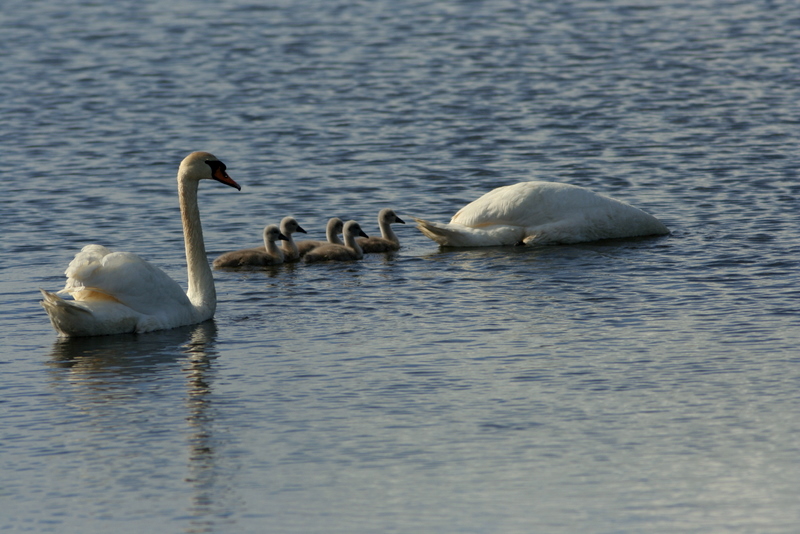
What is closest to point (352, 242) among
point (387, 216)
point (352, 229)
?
point (352, 229)

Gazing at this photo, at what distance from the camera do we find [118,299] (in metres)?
11.0

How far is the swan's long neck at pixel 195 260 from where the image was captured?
11.6 metres

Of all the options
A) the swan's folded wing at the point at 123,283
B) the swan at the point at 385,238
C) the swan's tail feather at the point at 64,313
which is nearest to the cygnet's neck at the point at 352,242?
the swan at the point at 385,238

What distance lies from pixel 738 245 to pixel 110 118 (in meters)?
13.0

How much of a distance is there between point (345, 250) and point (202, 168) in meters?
2.53

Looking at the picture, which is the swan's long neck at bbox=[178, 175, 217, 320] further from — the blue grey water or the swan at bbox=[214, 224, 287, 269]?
the swan at bbox=[214, 224, 287, 269]

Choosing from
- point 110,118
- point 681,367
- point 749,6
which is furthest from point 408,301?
point 749,6

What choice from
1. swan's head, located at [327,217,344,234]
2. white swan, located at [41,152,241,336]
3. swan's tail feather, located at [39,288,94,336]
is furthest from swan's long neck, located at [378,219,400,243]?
swan's tail feather, located at [39,288,94,336]

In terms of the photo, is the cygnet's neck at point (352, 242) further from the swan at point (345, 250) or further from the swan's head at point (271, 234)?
the swan's head at point (271, 234)

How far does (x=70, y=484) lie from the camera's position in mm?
7555

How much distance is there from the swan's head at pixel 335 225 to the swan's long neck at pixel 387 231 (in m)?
0.40

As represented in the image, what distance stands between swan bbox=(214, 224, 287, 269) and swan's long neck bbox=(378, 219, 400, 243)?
120 centimetres

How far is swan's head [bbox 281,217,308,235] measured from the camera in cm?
1442

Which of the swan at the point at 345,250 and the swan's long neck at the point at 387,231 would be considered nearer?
the swan at the point at 345,250
